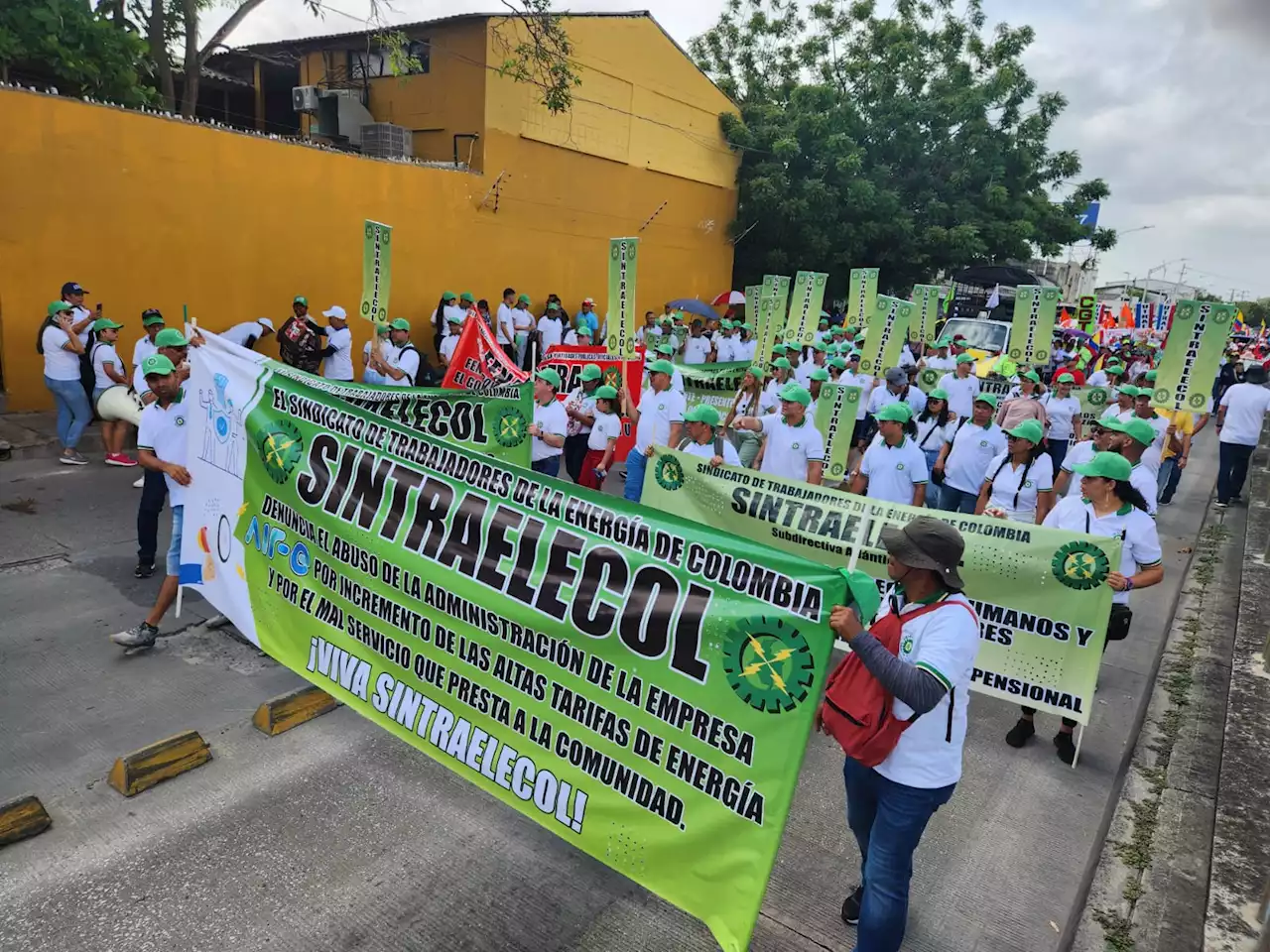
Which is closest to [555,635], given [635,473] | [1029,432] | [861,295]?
[635,473]

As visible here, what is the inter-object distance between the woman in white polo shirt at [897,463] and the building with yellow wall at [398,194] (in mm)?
11460

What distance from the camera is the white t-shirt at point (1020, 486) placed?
6.42 metres

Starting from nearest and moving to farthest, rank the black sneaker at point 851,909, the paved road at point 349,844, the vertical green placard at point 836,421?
the paved road at point 349,844, the black sneaker at point 851,909, the vertical green placard at point 836,421

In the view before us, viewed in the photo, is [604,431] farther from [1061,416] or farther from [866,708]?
[1061,416]

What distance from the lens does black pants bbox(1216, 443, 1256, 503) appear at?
444 inches

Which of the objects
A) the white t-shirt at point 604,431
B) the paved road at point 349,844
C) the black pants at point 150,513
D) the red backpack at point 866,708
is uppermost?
the red backpack at point 866,708

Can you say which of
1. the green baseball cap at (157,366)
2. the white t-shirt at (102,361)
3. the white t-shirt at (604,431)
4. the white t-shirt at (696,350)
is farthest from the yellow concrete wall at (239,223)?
the white t-shirt at (604,431)

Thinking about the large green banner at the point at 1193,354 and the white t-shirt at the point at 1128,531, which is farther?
the large green banner at the point at 1193,354

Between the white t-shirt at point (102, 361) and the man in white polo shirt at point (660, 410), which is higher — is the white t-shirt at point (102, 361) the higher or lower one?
the lower one

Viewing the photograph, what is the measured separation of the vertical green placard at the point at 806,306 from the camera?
42.3 feet

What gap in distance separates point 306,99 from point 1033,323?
1529 centimetres

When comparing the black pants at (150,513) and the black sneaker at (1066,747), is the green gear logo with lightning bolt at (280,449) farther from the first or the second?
the black sneaker at (1066,747)

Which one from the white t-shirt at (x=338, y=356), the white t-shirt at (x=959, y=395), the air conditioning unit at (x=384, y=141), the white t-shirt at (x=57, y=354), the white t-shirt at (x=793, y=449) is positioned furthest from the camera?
the air conditioning unit at (x=384, y=141)

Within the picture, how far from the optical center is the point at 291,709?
191 inches
